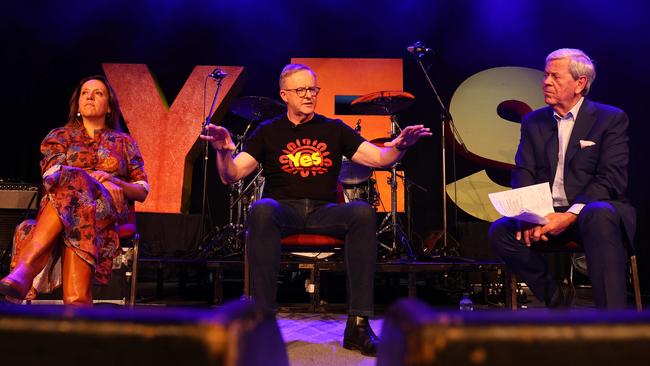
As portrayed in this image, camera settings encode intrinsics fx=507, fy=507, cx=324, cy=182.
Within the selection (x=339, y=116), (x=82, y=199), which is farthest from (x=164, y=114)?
(x=82, y=199)

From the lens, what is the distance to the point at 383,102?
465 cm

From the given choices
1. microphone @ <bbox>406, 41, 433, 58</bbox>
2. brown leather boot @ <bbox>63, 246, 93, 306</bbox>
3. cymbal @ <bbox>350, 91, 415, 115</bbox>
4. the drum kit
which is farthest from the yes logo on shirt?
microphone @ <bbox>406, 41, 433, 58</bbox>

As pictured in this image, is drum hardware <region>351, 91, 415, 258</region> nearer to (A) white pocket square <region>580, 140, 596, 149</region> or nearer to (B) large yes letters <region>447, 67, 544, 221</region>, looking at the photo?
(B) large yes letters <region>447, 67, 544, 221</region>

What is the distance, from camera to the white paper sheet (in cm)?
230

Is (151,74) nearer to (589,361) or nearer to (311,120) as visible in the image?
(311,120)

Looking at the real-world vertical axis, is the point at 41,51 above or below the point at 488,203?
above

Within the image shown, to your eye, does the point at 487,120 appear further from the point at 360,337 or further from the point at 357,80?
the point at 360,337

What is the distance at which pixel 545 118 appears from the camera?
2.72 meters

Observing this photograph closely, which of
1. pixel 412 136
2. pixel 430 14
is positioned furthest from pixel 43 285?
pixel 430 14

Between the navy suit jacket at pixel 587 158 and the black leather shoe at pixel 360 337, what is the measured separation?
1.15 metres

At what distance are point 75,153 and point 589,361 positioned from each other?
2.79 m

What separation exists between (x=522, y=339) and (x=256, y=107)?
4.56m

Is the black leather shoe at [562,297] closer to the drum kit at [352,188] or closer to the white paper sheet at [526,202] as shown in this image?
the white paper sheet at [526,202]

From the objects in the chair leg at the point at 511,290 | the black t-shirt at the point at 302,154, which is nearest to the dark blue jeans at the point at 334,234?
→ the black t-shirt at the point at 302,154
